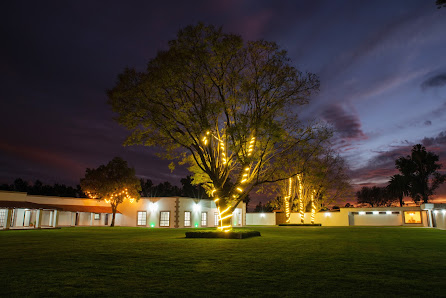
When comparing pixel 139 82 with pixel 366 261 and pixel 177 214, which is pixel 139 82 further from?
pixel 177 214

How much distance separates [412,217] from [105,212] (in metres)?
44.6

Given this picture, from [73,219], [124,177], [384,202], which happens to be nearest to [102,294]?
[124,177]

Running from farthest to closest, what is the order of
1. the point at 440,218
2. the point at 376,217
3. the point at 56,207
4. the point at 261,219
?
the point at 261,219 < the point at 376,217 < the point at 56,207 < the point at 440,218

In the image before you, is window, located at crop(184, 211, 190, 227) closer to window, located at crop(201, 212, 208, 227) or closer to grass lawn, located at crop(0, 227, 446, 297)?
window, located at crop(201, 212, 208, 227)

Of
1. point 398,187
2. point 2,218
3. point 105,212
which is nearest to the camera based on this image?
point 2,218

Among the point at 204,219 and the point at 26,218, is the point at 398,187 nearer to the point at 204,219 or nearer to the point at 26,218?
the point at 204,219

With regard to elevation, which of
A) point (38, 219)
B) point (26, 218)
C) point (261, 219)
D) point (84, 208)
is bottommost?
point (261, 219)

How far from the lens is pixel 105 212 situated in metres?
44.2

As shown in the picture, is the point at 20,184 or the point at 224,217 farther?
the point at 20,184

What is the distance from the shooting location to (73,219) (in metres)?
41.6

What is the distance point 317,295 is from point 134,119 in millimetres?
16692

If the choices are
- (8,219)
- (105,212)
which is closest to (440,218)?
(105,212)

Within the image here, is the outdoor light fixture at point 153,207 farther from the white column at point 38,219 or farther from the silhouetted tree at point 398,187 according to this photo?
the silhouetted tree at point 398,187

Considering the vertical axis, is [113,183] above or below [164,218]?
above
